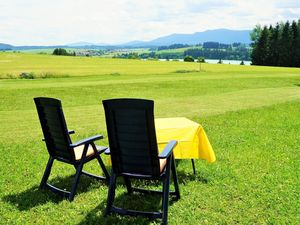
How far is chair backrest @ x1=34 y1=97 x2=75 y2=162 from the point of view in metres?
5.18

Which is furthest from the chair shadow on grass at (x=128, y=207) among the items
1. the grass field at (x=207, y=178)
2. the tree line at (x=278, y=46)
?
the tree line at (x=278, y=46)

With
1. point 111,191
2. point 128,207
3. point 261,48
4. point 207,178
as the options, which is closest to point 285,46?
point 261,48

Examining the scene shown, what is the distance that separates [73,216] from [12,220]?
806 mm

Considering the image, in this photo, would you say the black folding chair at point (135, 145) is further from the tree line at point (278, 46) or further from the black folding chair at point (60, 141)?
the tree line at point (278, 46)

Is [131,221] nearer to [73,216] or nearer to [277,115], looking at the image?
[73,216]

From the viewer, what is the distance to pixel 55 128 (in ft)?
17.9

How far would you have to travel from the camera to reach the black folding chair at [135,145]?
4387mm

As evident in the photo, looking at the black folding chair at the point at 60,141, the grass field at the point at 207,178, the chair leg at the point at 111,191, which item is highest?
the black folding chair at the point at 60,141

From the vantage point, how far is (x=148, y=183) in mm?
6227

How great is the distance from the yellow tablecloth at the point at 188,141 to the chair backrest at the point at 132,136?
1609 mm

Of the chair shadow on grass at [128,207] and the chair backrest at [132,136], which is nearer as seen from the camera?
the chair backrest at [132,136]

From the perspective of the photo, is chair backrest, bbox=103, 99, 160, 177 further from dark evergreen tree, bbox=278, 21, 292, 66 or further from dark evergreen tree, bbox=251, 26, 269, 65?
dark evergreen tree, bbox=251, 26, 269, 65

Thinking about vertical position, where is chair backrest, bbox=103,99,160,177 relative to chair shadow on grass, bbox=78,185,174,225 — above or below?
above

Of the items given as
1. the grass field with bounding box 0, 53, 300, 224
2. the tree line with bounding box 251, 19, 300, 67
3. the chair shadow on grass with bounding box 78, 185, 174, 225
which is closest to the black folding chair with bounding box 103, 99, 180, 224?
the chair shadow on grass with bounding box 78, 185, 174, 225
